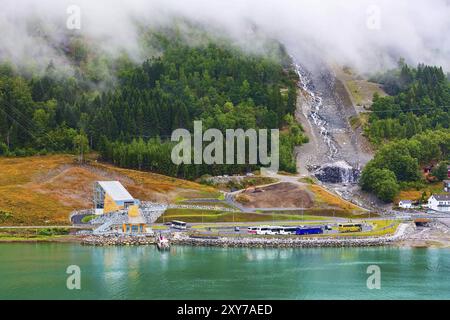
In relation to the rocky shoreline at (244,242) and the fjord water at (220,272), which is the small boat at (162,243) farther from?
the rocky shoreline at (244,242)

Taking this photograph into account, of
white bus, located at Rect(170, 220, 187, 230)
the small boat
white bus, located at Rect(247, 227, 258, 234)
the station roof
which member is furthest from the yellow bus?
the station roof

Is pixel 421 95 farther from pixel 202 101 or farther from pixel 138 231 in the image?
pixel 138 231

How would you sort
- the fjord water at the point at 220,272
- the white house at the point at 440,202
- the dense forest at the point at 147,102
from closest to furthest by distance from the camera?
the fjord water at the point at 220,272, the white house at the point at 440,202, the dense forest at the point at 147,102

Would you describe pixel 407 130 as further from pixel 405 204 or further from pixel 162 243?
pixel 162 243

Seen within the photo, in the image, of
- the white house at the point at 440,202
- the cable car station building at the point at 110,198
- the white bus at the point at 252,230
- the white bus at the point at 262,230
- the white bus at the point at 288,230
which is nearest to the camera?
the white bus at the point at 262,230

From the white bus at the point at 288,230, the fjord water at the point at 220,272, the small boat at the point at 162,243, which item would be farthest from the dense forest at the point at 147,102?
the fjord water at the point at 220,272

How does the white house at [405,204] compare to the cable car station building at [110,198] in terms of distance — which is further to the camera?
the white house at [405,204]
